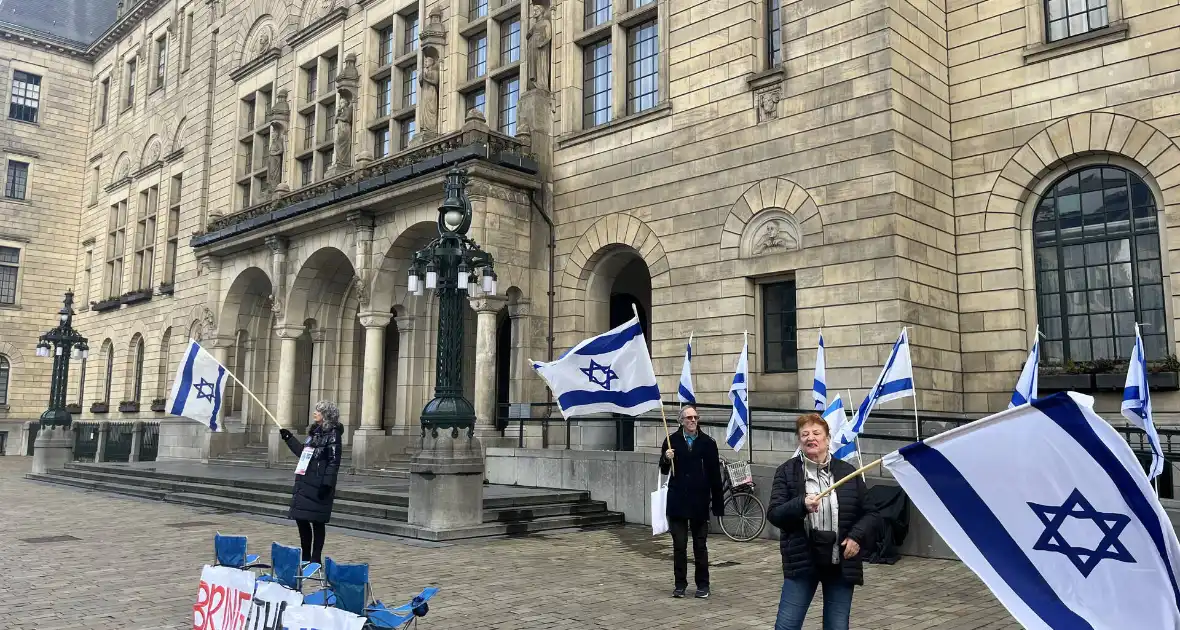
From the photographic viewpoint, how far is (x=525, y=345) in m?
20.4

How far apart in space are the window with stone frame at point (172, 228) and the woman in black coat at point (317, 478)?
96.7 ft

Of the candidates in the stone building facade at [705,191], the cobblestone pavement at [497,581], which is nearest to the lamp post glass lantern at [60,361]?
the stone building facade at [705,191]

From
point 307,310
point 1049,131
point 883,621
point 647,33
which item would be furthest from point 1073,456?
point 307,310

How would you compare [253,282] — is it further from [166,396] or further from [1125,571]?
[1125,571]

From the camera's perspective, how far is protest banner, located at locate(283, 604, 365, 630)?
5.62 meters

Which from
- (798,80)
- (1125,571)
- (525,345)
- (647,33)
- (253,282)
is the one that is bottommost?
(1125,571)

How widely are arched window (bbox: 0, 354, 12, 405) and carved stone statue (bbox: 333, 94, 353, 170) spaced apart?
94.4 feet

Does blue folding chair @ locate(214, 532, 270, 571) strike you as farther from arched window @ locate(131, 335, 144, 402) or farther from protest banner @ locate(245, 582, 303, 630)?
arched window @ locate(131, 335, 144, 402)

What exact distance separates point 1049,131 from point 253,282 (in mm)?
22911

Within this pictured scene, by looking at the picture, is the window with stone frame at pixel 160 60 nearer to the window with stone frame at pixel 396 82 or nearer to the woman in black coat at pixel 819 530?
the window with stone frame at pixel 396 82

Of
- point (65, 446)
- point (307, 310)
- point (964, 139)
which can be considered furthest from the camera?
point (65, 446)

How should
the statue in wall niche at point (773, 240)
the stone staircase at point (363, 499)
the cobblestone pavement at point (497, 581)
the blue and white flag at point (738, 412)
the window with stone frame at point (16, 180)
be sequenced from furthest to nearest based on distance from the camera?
1. the window with stone frame at point (16, 180)
2. the statue in wall niche at point (773, 240)
3. the stone staircase at point (363, 499)
4. the blue and white flag at point (738, 412)
5. the cobblestone pavement at point (497, 581)

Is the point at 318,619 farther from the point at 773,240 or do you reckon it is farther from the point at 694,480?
the point at 773,240

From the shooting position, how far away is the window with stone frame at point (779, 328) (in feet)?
56.0
